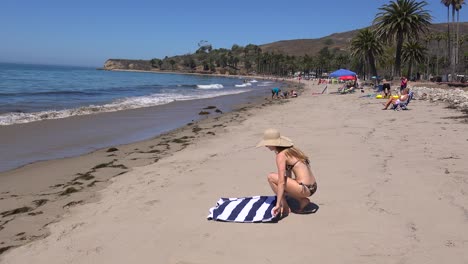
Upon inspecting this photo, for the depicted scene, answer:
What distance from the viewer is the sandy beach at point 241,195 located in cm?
380

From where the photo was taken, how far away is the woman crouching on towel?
4.47 metres

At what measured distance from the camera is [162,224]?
4.62 meters

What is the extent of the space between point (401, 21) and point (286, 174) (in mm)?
34763

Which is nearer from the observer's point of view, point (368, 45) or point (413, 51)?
point (368, 45)

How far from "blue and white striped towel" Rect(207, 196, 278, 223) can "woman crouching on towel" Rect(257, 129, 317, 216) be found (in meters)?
0.16

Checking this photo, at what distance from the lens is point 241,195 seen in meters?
5.52

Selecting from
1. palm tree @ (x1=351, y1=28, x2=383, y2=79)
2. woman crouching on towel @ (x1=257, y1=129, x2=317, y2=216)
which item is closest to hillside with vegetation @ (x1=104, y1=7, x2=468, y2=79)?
palm tree @ (x1=351, y1=28, x2=383, y2=79)

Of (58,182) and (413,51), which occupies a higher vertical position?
(413,51)

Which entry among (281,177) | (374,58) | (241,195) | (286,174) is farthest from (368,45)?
(281,177)

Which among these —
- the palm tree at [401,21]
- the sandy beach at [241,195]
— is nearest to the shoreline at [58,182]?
the sandy beach at [241,195]

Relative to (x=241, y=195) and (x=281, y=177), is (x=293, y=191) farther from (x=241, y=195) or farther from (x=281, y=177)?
(x=241, y=195)

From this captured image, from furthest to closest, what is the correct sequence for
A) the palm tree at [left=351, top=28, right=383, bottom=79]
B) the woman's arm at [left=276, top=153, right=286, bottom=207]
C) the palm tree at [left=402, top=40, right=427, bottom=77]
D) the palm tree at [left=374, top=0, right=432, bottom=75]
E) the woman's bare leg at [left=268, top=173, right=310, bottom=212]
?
the palm tree at [left=402, top=40, right=427, bottom=77], the palm tree at [left=351, top=28, right=383, bottom=79], the palm tree at [left=374, top=0, right=432, bottom=75], the woman's bare leg at [left=268, top=173, right=310, bottom=212], the woman's arm at [left=276, top=153, right=286, bottom=207]

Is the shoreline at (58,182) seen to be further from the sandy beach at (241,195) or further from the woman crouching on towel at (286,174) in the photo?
the woman crouching on towel at (286,174)

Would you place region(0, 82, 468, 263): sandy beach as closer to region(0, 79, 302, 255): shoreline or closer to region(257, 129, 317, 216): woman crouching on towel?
region(0, 79, 302, 255): shoreline
